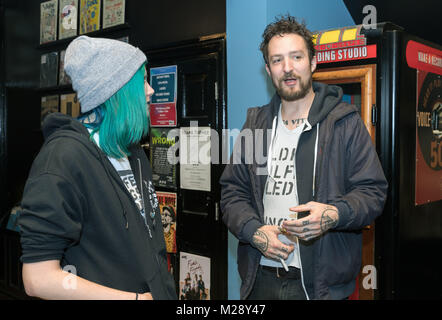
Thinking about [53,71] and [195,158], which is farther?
[53,71]

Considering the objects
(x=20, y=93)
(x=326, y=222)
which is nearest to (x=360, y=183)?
(x=326, y=222)

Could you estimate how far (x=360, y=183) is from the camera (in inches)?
66.5

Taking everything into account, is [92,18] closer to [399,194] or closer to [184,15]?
[184,15]

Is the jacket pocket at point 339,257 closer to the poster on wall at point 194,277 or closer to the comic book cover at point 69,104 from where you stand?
the poster on wall at point 194,277

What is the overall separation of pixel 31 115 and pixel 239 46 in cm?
303

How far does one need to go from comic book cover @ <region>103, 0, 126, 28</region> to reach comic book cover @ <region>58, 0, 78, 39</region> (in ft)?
1.65

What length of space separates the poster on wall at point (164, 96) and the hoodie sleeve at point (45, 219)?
2.50 meters

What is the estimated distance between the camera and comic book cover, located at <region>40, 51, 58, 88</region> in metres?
4.70

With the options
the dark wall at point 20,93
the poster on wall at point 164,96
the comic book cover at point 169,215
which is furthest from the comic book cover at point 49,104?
the comic book cover at point 169,215

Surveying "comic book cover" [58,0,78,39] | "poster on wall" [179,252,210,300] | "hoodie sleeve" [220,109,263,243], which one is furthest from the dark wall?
"hoodie sleeve" [220,109,263,243]

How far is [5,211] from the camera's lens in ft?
16.3

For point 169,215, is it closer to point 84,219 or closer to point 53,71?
point 53,71

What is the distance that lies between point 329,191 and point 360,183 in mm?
125

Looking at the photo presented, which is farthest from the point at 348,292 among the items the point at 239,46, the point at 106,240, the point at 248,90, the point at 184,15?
the point at 184,15
